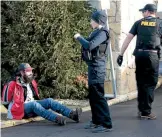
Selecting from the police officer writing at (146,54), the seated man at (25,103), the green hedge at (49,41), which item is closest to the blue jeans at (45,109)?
the seated man at (25,103)

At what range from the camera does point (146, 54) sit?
686cm

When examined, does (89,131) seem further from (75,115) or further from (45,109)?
(45,109)

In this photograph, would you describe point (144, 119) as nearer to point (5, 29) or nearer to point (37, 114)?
point (37, 114)

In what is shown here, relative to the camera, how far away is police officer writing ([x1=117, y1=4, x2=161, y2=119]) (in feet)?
22.5

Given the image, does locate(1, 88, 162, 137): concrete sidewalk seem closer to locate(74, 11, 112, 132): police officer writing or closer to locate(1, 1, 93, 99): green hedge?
locate(74, 11, 112, 132): police officer writing

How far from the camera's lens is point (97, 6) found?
34.2ft

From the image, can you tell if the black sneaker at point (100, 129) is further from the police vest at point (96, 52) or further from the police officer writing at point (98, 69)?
the police vest at point (96, 52)

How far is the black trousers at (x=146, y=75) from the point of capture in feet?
22.6

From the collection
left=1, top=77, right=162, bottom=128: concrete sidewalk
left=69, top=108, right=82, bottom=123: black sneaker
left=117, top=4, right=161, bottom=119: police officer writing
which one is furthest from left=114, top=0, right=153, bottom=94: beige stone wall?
left=69, top=108, right=82, bottom=123: black sneaker

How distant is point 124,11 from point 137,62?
3074 mm

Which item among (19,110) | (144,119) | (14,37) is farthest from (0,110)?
(144,119)

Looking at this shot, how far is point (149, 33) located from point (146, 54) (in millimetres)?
330

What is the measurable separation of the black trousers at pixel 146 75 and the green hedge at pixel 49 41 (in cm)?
299

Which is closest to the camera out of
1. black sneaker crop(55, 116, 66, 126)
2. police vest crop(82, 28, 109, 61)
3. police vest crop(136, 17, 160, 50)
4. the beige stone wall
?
police vest crop(82, 28, 109, 61)
